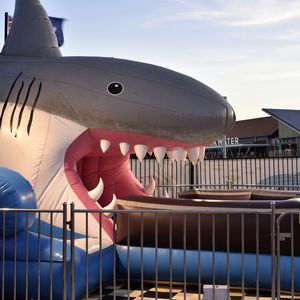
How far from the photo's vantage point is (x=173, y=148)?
616cm

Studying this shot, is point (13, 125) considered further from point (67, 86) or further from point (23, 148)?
point (67, 86)

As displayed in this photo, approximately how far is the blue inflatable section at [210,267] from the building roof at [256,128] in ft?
107

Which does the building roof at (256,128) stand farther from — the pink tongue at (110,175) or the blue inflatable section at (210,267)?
the blue inflatable section at (210,267)

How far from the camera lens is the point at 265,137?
123ft

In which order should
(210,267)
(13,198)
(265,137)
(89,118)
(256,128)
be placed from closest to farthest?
(13,198)
(210,267)
(89,118)
(265,137)
(256,128)

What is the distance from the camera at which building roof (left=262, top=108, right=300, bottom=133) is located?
30681 millimetres

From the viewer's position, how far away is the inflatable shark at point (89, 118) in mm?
5750

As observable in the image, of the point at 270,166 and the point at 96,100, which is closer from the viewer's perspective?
the point at 96,100

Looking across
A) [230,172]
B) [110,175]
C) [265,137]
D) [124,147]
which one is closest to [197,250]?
[124,147]

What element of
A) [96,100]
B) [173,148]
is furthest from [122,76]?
[173,148]

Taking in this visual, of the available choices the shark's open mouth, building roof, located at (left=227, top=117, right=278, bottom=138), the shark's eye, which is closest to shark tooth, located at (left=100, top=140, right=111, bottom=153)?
the shark's open mouth

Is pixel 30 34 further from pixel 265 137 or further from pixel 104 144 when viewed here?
pixel 265 137

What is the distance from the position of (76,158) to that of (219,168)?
955 centimetres

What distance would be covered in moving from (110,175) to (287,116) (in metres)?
26.9
